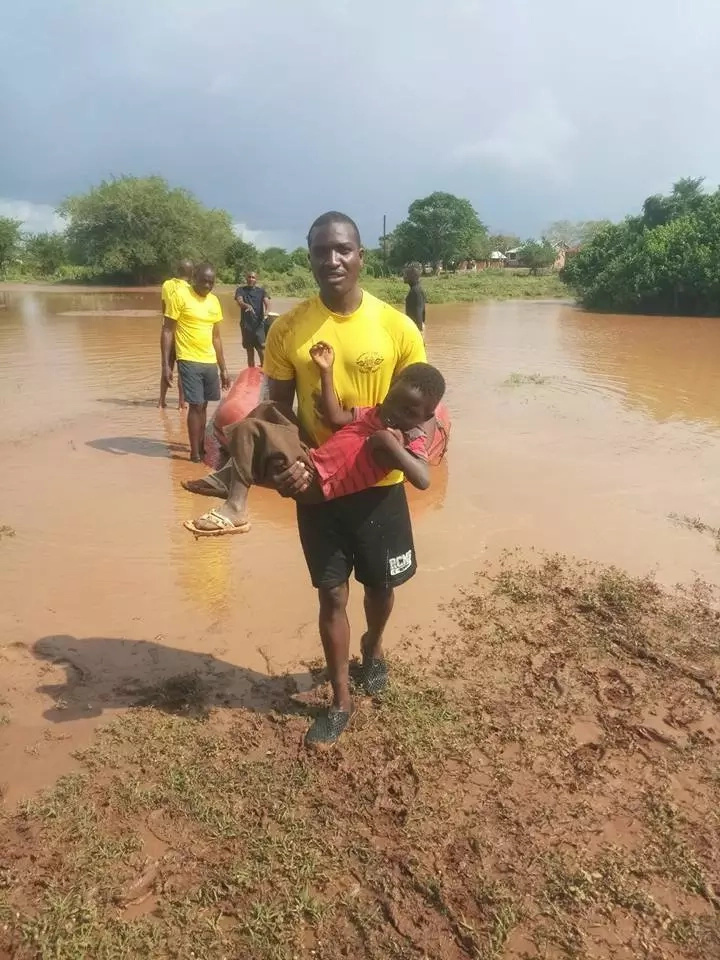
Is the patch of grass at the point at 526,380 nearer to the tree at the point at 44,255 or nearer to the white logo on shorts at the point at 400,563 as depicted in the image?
the white logo on shorts at the point at 400,563

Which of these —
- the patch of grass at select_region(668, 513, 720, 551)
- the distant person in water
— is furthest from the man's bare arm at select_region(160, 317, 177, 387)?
the patch of grass at select_region(668, 513, 720, 551)

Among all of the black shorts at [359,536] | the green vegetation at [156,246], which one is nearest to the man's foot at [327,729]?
the black shorts at [359,536]

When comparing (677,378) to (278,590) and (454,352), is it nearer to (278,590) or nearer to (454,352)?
(454,352)

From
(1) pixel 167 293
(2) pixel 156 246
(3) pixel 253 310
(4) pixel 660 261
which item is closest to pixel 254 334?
(3) pixel 253 310

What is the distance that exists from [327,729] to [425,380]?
1.45 metres

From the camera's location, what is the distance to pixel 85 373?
36.6ft

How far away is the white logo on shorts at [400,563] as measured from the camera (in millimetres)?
2662

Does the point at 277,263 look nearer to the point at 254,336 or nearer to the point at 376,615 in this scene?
the point at 254,336

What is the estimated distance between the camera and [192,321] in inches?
229

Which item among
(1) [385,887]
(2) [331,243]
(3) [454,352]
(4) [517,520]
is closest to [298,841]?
(1) [385,887]

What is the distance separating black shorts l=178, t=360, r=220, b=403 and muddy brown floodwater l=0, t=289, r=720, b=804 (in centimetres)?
71

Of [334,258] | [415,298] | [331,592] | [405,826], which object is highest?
[334,258]

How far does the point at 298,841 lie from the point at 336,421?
142cm

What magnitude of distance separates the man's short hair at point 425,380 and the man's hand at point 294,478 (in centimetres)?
46
